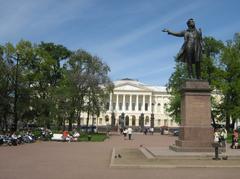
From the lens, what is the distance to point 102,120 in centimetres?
12975

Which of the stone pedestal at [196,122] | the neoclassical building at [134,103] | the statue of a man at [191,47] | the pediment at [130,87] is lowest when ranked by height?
the stone pedestal at [196,122]

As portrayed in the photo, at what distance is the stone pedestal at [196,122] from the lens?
20.4 metres

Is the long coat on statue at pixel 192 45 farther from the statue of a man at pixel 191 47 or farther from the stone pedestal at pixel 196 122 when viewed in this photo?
the stone pedestal at pixel 196 122

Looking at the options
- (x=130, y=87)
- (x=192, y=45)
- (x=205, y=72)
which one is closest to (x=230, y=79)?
(x=205, y=72)

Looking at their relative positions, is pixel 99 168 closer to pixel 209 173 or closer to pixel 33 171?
pixel 33 171

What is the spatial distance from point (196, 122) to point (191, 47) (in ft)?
13.9

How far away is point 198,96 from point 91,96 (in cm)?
3690

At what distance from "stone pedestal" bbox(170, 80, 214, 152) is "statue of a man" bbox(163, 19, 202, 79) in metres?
1.57

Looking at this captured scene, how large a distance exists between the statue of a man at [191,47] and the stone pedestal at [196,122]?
1574 mm

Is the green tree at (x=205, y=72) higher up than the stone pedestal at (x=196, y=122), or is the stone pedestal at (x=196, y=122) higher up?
the green tree at (x=205, y=72)

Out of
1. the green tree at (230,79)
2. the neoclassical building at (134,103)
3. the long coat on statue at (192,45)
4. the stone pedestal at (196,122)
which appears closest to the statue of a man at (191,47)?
the long coat on statue at (192,45)

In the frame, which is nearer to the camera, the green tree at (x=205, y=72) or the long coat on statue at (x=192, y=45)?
the long coat on statue at (x=192, y=45)

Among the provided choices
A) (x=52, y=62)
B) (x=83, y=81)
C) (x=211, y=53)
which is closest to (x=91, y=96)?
(x=83, y=81)

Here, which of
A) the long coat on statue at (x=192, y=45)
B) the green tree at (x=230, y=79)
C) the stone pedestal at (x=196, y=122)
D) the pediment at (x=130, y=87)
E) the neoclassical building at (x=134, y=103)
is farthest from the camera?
the pediment at (x=130, y=87)
